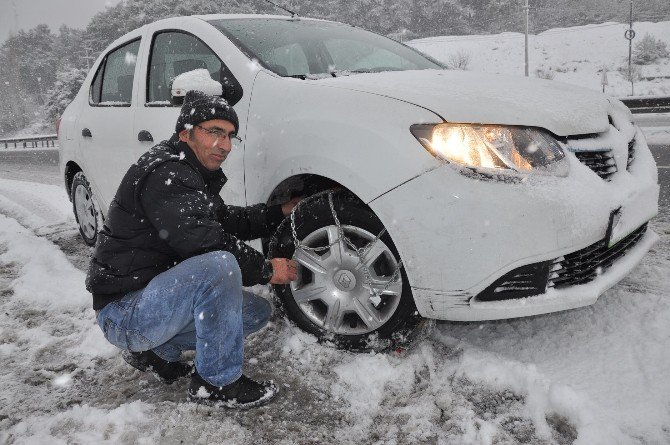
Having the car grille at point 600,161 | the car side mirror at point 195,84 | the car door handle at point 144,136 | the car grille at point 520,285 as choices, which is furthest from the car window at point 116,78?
the car grille at point 600,161

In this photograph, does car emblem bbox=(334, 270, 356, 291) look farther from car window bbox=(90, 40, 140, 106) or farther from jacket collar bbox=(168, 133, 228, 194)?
car window bbox=(90, 40, 140, 106)

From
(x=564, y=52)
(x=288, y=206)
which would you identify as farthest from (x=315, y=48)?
(x=564, y=52)

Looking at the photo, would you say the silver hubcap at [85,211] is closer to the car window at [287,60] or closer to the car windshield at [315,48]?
the car windshield at [315,48]

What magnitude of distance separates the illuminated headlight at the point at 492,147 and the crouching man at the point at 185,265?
32.2 inches

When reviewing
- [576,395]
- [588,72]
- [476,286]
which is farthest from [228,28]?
[588,72]

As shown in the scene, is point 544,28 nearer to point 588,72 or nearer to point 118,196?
point 588,72

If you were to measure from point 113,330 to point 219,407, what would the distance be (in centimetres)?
55

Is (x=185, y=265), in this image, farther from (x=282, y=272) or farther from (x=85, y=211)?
(x=85, y=211)

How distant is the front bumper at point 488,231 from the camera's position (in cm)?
184

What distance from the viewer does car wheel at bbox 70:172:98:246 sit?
4.26 meters

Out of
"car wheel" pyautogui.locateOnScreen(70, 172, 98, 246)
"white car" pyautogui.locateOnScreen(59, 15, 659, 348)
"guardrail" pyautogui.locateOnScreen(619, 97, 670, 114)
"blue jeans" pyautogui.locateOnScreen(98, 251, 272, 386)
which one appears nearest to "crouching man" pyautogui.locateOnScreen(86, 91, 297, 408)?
"blue jeans" pyautogui.locateOnScreen(98, 251, 272, 386)

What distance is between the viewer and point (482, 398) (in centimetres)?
195

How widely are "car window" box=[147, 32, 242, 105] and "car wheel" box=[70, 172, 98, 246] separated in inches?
55.8

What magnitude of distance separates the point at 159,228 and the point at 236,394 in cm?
→ 74
